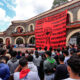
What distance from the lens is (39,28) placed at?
13.5m

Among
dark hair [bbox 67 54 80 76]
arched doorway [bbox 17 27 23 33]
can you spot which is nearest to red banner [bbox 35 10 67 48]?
arched doorway [bbox 17 27 23 33]

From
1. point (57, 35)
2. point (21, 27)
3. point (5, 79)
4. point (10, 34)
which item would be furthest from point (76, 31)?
point (10, 34)

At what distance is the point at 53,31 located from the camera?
446 inches

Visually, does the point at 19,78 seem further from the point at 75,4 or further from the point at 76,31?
the point at 75,4

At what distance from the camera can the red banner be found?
10.1 meters

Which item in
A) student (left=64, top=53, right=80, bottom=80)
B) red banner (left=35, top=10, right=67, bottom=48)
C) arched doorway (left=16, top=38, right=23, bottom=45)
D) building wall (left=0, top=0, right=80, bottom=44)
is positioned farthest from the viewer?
arched doorway (left=16, top=38, right=23, bottom=45)

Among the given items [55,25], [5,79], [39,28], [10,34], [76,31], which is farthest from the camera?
[10,34]

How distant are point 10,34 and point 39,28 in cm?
980

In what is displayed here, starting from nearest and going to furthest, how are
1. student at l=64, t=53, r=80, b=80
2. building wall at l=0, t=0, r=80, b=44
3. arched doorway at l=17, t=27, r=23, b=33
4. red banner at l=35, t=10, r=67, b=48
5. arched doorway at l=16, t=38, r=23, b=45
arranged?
1. student at l=64, t=53, r=80, b=80
2. red banner at l=35, t=10, r=67, b=48
3. building wall at l=0, t=0, r=80, b=44
4. arched doorway at l=16, t=38, r=23, b=45
5. arched doorway at l=17, t=27, r=23, b=33

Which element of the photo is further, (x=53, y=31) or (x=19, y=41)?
(x=19, y=41)

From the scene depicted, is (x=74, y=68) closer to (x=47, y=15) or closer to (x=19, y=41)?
(x=47, y=15)

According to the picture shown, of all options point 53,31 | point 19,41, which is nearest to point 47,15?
point 53,31

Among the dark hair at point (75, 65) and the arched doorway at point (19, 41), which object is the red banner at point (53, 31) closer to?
the arched doorway at point (19, 41)

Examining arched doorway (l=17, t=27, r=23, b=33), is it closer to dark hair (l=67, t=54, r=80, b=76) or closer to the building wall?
the building wall
